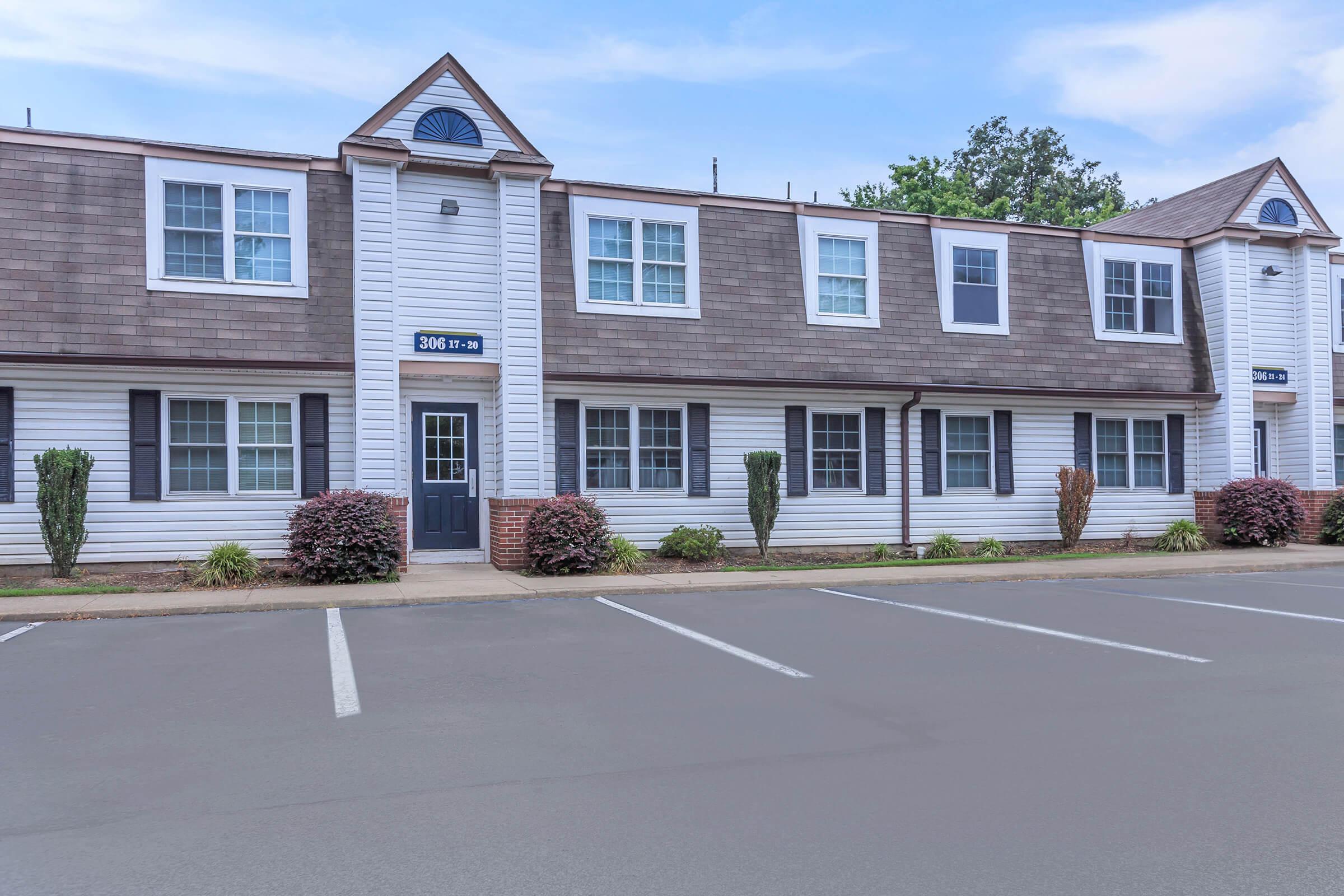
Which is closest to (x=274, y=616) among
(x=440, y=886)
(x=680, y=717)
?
(x=680, y=717)

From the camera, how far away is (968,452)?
746 inches

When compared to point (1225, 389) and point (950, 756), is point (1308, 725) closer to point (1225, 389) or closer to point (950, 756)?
point (950, 756)

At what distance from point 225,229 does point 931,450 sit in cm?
1252

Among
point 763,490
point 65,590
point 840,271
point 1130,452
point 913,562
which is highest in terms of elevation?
point 840,271

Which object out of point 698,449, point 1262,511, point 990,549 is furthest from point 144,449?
point 1262,511

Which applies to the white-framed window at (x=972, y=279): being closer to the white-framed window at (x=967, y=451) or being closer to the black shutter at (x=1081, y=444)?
the white-framed window at (x=967, y=451)

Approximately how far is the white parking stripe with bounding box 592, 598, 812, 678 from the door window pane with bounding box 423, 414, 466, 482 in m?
4.94

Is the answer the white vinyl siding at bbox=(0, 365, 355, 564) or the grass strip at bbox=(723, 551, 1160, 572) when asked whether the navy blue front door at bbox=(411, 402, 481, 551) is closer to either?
the white vinyl siding at bbox=(0, 365, 355, 564)

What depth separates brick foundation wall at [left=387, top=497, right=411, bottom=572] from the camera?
1473 cm

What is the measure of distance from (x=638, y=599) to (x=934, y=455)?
8.13 m

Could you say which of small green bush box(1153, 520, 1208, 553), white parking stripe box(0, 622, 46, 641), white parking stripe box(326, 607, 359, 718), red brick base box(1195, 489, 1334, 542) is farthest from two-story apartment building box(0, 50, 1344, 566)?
white parking stripe box(326, 607, 359, 718)

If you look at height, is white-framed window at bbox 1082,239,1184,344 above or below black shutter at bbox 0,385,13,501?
above

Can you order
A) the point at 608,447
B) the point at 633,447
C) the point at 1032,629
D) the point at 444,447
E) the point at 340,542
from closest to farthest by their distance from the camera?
the point at 1032,629 → the point at 340,542 → the point at 444,447 → the point at 608,447 → the point at 633,447

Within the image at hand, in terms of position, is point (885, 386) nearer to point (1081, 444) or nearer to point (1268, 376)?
point (1081, 444)
